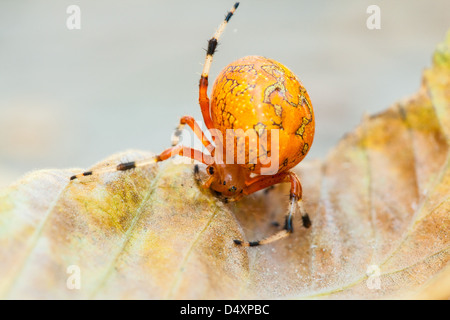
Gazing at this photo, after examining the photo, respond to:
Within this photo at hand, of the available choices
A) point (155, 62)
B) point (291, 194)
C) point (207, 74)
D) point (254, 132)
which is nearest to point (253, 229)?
point (291, 194)

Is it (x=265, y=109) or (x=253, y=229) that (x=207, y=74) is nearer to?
(x=265, y=109)

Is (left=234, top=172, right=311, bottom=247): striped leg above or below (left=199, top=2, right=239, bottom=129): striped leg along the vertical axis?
below

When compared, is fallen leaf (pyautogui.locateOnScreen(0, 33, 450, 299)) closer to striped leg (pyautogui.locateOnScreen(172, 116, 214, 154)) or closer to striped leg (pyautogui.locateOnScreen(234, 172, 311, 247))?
striped leg (pyautogui.locateOnScreen(234, 172, 311, 247))

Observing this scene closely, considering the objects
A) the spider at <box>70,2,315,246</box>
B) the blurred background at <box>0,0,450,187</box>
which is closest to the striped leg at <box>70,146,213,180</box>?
the spider at <box>70,2,315,246</box>

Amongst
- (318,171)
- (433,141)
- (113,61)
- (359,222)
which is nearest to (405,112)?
(433,141)

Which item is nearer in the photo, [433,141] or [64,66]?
[433,141]
